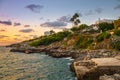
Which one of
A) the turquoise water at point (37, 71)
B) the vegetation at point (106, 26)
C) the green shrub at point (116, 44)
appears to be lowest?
the turquoise water at point (37, 71)

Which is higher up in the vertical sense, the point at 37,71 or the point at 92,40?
the point at 92,40

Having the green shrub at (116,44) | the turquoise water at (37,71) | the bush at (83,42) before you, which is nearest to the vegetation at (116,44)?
the green shrub at (116,44)

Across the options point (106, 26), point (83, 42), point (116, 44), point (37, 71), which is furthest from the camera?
point (106, 26)

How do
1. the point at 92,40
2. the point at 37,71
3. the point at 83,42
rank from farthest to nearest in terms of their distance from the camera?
the point at 83,42, the point at 92,40, the point at 37,71

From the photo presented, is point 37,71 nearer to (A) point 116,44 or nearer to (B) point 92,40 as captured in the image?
(A) point 116,44

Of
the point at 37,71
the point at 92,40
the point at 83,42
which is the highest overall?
the point at 92,40

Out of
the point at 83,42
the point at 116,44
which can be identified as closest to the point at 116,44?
the point at 116,44

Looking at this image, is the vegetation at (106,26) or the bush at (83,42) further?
the vegetation at (106,26)

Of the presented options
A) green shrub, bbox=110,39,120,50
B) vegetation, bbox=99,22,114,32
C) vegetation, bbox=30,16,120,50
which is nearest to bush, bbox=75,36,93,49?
vegetation, bbox=30,16,120,50

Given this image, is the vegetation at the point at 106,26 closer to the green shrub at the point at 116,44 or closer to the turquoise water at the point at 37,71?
the green shrub at the point at 116,44

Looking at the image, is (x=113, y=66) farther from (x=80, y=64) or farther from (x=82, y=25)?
(x=82, y=25)

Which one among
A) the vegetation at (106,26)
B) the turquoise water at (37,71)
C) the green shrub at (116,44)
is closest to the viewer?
the turquoise water at (37,71)

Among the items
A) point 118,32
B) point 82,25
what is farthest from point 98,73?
point 82,25

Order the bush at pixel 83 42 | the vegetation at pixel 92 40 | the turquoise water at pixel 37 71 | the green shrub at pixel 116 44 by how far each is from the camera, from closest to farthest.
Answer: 1. the turquoise water at pixel 37 71
2. the green shrub at pixel 116 44
3. the vegetation at pixel 92 40
4. the bush at pixel 83 42
